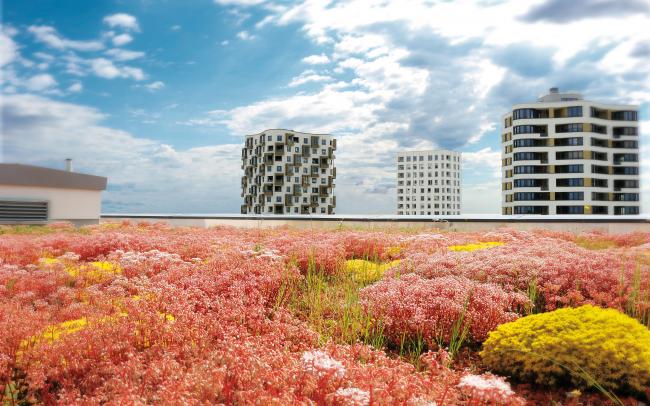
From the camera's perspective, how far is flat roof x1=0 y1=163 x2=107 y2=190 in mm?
24859

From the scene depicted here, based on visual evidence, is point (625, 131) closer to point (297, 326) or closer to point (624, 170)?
point (624, 170)

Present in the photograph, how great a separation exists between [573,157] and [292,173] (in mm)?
39482

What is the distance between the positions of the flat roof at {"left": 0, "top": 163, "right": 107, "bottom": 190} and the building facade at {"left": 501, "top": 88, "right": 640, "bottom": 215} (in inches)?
2147

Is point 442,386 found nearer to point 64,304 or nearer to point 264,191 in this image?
point 64,304

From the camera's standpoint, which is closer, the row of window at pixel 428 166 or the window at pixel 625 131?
the window at pixel 625 131

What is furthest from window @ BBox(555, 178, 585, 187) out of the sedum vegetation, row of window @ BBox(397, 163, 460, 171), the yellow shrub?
the yellow shrub

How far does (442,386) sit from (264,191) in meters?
69.5

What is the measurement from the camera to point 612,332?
4.44 meters

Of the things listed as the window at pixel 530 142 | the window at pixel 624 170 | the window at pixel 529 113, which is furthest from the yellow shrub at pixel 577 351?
the window at pixel 624 170

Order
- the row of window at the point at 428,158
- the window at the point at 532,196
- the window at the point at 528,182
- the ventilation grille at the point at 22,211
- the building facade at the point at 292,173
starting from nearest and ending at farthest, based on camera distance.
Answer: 1. the ventilation grille at the point at 22,211
2. the window at the point at 532,196
3. the window at the point at 528,182
4. the building facade at the point at 292,173
5. the row of window at the point at 428,158

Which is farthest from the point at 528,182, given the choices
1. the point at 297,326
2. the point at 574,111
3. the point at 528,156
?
the point at 297,326

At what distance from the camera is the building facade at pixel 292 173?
7238cm

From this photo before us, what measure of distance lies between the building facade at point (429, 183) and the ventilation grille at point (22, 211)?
7570 centimetres

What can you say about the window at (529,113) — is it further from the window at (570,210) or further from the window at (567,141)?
the window at (570,210)
